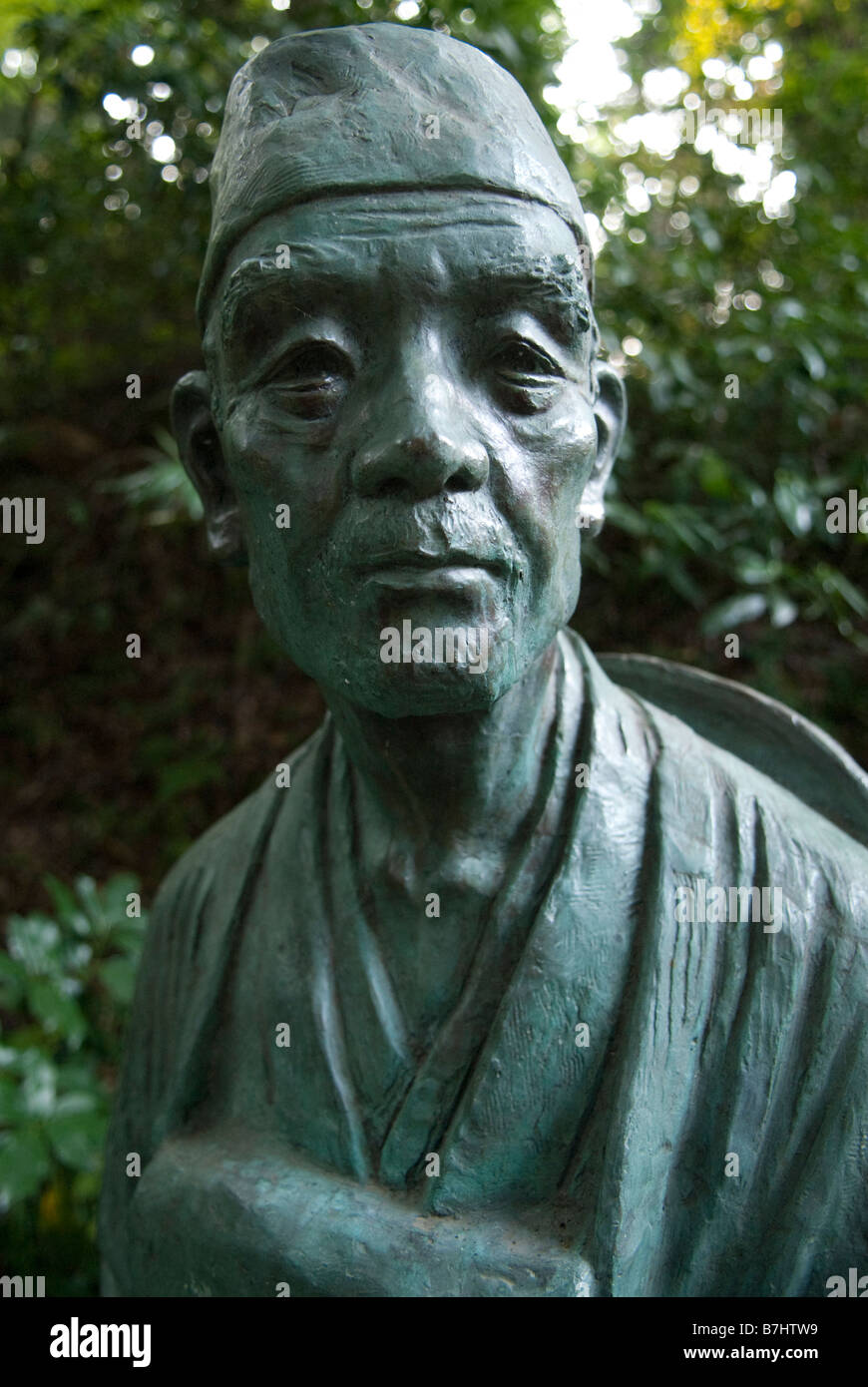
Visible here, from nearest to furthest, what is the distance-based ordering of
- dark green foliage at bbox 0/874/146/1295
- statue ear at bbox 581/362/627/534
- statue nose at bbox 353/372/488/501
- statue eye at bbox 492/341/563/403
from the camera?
1. statue nose at bbox 353/372/488/501
2. statue eye at bbox 492/341/563/403
3. statue ear at bbox 581/362/627/534
4. dark green foliage at bbox 0/874/146/1295

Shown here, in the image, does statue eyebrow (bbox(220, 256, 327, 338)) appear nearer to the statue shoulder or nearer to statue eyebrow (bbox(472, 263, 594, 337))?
statue eyebrow (bbox(472, 263, 594, 337))

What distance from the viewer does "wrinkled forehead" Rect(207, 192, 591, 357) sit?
117cm

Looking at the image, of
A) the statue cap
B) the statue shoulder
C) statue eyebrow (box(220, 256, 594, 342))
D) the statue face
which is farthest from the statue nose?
the statue shoulder

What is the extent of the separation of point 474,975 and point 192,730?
124 inches

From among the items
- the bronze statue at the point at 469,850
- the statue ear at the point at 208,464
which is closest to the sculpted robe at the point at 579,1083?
the bronze statue at the point at 469,850

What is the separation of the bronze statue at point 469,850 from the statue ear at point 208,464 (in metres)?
0.02

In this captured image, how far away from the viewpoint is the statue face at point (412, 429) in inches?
45.6

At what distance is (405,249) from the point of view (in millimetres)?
1168

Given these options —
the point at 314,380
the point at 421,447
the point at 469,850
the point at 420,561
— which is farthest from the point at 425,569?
the point at 469,850

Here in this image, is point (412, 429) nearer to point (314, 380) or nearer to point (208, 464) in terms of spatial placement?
point (314, 380)

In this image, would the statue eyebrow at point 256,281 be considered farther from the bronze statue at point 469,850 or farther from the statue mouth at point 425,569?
the statue mouth at point 425,569

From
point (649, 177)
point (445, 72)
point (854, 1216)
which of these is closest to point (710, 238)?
point (649, 177)

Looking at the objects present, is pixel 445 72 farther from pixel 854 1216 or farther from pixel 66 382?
pixel 66 382

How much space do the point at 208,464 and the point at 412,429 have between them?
432mm
